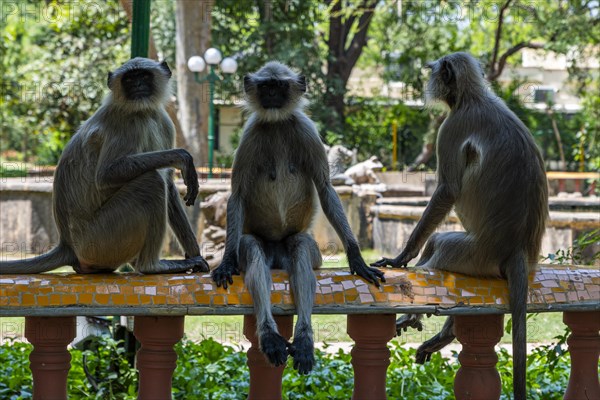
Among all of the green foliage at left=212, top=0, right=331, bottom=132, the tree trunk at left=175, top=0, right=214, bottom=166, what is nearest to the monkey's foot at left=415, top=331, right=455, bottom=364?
the tree trunk at left=175, top=0, right=214, bottom=166

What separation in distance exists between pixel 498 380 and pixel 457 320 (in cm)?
25

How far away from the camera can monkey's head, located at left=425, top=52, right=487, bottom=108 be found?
4004 mm

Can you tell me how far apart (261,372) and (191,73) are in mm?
14791

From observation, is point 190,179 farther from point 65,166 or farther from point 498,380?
point 498,380

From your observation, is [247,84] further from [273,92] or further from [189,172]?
[189,172]

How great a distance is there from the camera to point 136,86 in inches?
150

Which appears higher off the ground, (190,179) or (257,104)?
(257,104)

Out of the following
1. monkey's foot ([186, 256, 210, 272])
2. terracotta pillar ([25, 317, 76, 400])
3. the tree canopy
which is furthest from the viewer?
the tree canopy

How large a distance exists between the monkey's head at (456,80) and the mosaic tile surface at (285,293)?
106cm

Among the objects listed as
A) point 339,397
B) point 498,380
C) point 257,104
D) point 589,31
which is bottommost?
point 339,397

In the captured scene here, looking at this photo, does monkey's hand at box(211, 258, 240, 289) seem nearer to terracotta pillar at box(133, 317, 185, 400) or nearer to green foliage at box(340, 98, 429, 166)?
terracotta pillar at box(133, 317, 185, 400)

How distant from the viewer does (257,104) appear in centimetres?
391

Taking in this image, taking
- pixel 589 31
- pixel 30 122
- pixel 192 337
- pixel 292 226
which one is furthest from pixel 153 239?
pixel 30 122

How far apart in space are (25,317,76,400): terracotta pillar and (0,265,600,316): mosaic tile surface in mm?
157
